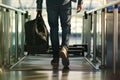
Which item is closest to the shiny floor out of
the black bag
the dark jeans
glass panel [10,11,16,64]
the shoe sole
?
the shoe sole

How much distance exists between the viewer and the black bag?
534cm

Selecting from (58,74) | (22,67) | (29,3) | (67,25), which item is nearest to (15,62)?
(22,67)

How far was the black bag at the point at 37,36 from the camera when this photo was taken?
5.34 metres

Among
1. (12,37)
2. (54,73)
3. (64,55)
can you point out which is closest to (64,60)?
(64,55)

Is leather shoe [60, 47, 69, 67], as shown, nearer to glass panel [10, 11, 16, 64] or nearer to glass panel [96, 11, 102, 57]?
glass panel [96, 11, 102, 57]

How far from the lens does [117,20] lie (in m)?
4.59

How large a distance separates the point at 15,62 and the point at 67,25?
1.18 m

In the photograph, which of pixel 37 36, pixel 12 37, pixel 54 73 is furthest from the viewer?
pixel 12 37

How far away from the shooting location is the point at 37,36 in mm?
5352

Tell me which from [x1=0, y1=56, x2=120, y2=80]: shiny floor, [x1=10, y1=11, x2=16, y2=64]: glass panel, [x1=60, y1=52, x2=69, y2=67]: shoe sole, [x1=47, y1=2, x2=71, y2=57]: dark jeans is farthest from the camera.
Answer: [x1=10, y1=11, x2=16, y2=64]: glass panel

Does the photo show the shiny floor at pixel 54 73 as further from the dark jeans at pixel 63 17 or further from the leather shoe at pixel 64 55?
the dark jeans at pixel 63 17

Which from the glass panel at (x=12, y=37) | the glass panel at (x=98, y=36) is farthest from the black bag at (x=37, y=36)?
the glass panel at (x=98, y=36)

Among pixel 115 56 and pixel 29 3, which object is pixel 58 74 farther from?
pixel 29 3

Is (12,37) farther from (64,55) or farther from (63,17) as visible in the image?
(64,55)
